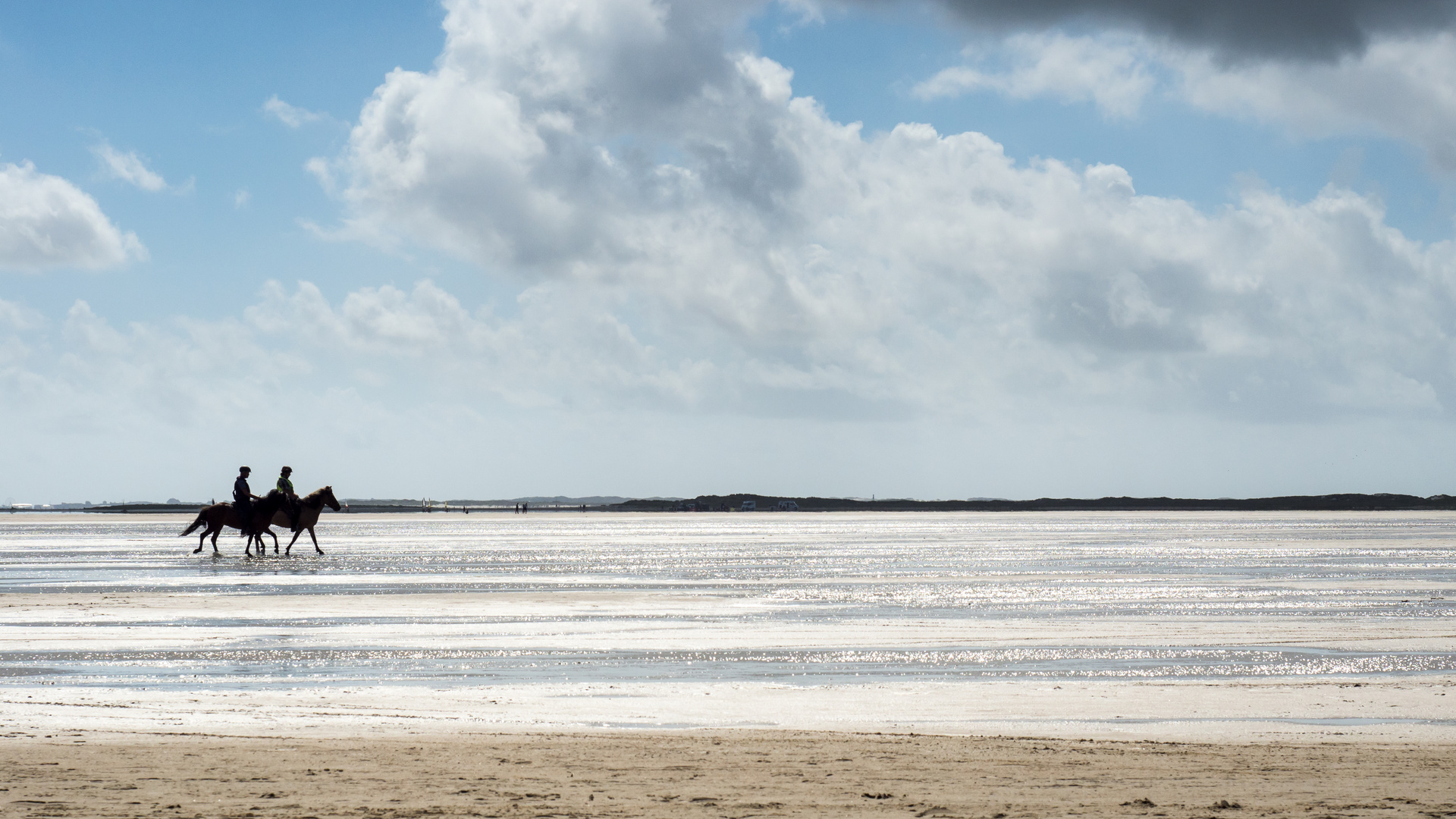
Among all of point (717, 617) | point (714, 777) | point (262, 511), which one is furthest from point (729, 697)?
point (262, 511)

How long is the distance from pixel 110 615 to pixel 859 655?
12.4m

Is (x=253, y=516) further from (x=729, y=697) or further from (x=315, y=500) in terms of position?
(x=729, y=697)

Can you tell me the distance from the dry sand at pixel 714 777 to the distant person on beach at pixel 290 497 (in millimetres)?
31152

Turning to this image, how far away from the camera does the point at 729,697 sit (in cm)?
1199

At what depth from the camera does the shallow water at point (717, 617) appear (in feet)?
45.7

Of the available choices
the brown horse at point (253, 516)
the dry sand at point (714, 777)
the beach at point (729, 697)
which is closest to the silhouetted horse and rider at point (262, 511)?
the brown horse at point (253, 516)

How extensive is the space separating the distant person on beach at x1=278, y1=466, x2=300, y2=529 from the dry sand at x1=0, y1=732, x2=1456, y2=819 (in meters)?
31.2

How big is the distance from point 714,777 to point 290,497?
34.7m

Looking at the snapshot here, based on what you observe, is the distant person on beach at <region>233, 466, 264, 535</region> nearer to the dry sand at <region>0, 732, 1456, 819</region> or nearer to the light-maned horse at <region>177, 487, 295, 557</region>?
the light-maned horse at <region>177, 487, 295, 557</region>

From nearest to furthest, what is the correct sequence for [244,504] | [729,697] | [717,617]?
[729,697]
[717,617]
[244,504]

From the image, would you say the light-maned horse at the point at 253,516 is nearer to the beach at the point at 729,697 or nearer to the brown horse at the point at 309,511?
the brown horse at the point at 309,511

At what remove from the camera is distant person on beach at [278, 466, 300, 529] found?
129 ft

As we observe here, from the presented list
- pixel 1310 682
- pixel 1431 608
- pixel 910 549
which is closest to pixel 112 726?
pixel 1310 682

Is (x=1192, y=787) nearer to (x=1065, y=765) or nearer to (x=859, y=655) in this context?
(x=1065, y=765)
